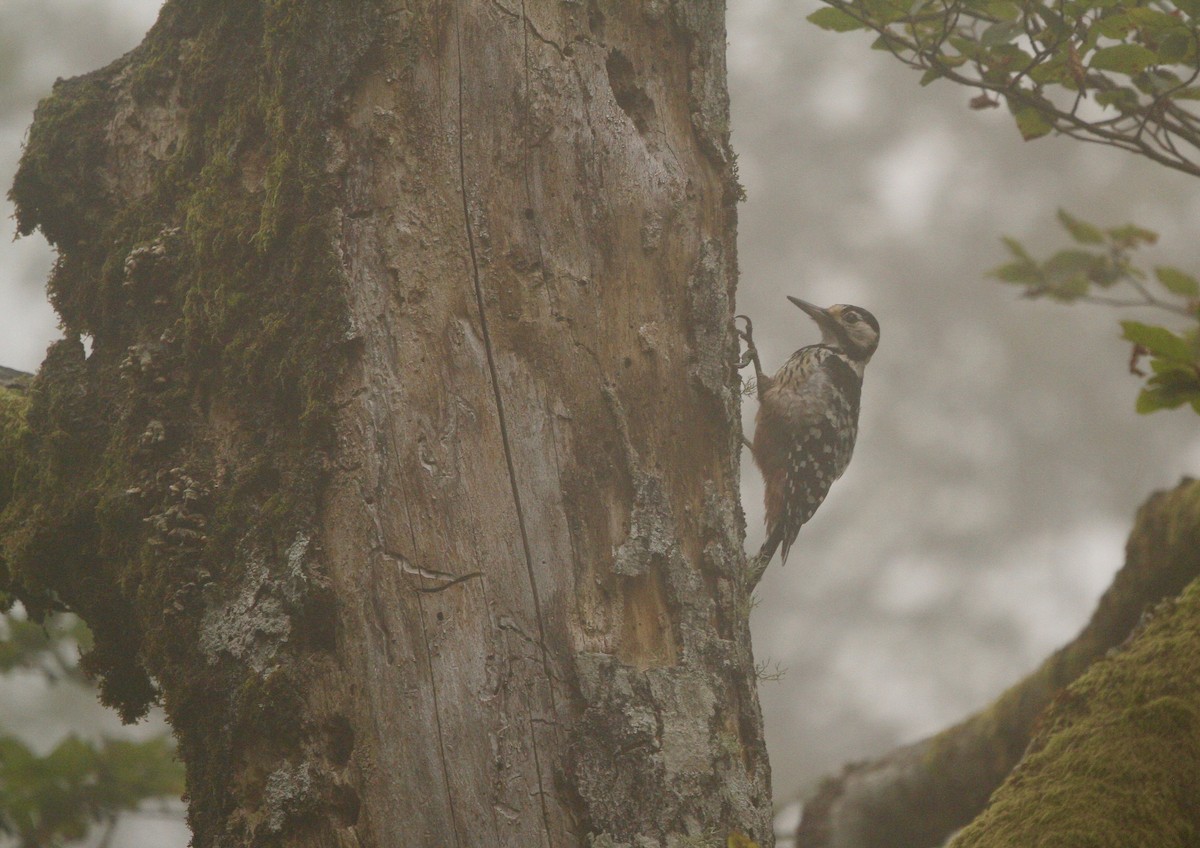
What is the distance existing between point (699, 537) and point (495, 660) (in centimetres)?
49

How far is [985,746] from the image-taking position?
10.3 feet

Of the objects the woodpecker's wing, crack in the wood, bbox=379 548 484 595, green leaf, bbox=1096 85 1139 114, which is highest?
the woodpecker's wing

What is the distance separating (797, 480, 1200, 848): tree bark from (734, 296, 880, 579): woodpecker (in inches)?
59.9

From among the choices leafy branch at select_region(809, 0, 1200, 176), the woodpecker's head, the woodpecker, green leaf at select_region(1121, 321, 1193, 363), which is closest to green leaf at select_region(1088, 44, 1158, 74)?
leafy branch at select_region(809, 0, 1200, 176)

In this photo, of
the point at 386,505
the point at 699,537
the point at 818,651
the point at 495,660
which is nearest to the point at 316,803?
the point at 495,660

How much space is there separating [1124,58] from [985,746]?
194 cm

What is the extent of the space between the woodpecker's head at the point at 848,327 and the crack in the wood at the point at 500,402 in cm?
346

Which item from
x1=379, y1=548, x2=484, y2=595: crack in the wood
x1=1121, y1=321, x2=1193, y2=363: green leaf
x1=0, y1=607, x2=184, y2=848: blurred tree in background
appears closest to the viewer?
x1=1121, y1=321, x2=1193, y2=363: green leaf

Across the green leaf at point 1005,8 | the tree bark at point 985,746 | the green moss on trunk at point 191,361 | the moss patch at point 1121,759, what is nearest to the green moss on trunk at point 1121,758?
the moss patch at point 1121,759

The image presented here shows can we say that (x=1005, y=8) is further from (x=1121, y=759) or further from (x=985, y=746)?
(x=985, y=746)

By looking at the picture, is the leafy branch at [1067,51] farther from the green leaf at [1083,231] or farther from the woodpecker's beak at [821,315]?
the woodpecker's beak at [821,315]

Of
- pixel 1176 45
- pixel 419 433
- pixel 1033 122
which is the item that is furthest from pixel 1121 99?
pixel 419 433

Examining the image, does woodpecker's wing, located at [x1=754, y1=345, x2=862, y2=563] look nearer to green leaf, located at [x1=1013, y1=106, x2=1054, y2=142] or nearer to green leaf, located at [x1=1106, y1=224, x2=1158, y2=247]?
green leaf, located at [x1=1013, y1=106, x2=1054, y2=142]

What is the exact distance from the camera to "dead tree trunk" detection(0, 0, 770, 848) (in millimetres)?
1828
